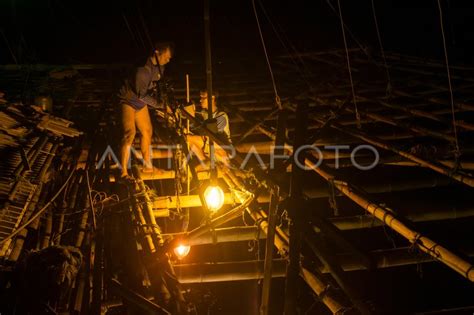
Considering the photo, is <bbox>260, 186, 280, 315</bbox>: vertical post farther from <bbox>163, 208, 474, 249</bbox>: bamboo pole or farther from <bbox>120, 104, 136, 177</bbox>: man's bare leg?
<bbox>120, 104, 136, 177</bbox>: man's bare leg

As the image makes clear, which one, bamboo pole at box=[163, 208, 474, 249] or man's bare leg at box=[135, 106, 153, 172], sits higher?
man's bare leg at box=[135, 106, 153, 172]

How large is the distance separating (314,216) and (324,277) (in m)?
1.05

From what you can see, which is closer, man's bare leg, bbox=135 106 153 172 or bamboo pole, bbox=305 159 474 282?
bamboo pole, bbox=305 159 474 282

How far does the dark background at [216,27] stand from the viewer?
14.7m

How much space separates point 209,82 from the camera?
524 centimetres

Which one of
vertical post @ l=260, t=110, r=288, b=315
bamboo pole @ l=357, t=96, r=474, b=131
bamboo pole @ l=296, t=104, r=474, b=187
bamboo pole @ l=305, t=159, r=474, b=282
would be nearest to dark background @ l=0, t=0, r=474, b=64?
bamboo pole @ l=357, t=96, r=474, b=131

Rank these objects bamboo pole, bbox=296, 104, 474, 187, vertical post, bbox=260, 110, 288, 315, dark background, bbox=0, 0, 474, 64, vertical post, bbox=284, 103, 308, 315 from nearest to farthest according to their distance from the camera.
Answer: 1. vertical post, bbox=284, 103, 308, 315
2. vertical post, bbox=260, 110, 288, 315
3. bamboo pole, bbox=296, 104, 474, 187
4. dark background, bbox=0, 0, 474, 64

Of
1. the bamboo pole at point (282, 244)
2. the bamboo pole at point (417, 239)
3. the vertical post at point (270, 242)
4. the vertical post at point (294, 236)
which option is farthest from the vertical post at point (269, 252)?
the bamboo pole at point (417, 239)

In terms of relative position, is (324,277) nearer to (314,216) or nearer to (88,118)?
(314,216)

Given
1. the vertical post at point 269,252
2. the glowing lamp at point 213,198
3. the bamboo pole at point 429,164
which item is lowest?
the vertical post at point 269,252

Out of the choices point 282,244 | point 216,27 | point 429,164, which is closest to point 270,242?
point 282,244

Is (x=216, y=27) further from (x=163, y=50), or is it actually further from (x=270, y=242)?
(x=270, y=242)

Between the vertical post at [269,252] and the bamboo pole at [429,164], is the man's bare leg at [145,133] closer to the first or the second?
the bamboo pole at [429,164]

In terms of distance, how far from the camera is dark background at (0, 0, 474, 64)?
14.7 meters
